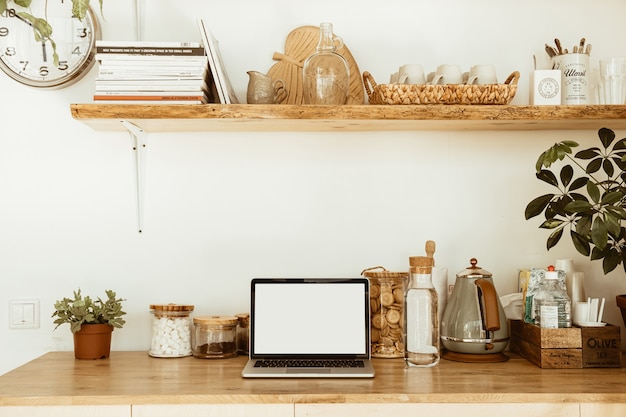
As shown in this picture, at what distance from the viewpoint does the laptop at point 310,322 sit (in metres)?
1.86

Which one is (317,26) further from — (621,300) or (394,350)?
(621,300)

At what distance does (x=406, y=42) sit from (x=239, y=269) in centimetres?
93

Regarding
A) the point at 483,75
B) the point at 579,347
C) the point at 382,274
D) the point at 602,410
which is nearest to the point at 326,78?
the point at 483,75

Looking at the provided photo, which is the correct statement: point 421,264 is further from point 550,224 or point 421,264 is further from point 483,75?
point 483,75

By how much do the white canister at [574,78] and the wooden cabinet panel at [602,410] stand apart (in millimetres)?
898

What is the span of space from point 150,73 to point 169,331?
76 cm

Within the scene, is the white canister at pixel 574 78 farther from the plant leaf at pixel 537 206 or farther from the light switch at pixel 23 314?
the light switch at pixel 23 314

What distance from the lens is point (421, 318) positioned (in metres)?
1.85

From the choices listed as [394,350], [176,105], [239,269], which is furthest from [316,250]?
[176,105]

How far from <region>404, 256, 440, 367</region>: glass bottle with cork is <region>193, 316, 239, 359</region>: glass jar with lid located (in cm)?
52

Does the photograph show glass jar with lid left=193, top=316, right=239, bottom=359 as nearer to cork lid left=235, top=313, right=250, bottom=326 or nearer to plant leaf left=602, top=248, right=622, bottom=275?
cork lid left=235, top=313, right=250, bottom=326

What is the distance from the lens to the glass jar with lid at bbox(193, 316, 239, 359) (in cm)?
194

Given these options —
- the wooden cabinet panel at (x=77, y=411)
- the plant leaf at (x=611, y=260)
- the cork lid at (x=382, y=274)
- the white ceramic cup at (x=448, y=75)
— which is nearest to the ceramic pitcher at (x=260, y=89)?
the white ceramic cup at (x=448, y=75)

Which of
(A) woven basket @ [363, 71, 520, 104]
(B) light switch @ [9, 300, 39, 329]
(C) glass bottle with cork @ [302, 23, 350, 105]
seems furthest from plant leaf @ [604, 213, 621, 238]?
(B) light switch @ [9, 300, 39, 329]
